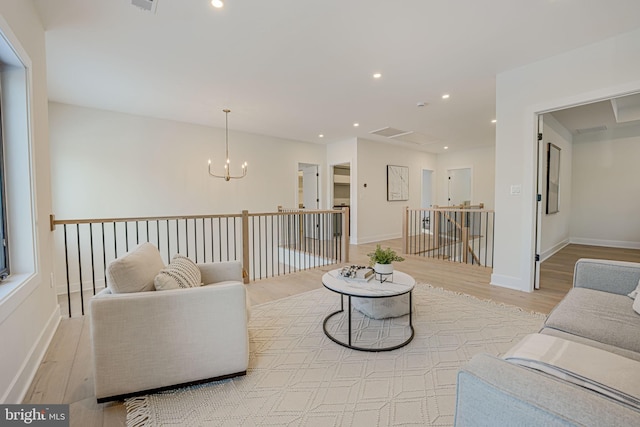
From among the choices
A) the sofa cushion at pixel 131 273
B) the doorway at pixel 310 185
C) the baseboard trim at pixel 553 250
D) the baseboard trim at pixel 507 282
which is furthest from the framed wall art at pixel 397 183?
the sofa cushion at pixel 131 273

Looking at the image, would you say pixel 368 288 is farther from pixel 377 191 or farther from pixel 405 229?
pixel 377 191

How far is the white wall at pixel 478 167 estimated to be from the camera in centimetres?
768

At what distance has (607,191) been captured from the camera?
5.83 meters

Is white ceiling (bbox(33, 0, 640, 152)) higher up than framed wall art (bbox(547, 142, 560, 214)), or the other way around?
white ceiling (bbox(33, 0, 640, 152))

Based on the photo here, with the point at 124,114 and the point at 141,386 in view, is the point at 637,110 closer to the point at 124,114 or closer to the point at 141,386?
the point at 141,386

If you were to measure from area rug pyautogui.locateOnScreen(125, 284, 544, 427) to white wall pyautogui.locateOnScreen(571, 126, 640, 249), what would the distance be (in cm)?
525

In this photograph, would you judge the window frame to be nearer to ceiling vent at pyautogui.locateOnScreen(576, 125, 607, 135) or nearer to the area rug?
the area rug

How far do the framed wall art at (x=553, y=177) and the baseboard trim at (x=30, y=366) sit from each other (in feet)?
21.2

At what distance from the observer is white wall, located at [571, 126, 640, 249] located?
556 centimetres

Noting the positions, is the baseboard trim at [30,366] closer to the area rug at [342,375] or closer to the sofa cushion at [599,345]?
the area rug at [342,375]

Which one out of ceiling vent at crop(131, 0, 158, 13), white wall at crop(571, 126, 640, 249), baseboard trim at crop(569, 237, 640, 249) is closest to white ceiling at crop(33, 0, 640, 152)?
ceiling vent at crop(131, 0, 158, 13)

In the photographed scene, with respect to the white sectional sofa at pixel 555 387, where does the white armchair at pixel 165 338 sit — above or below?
below

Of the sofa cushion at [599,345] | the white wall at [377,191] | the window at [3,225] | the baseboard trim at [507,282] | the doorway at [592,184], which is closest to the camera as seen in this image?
the sofa cushion at [599,345]

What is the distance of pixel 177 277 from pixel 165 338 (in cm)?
35
